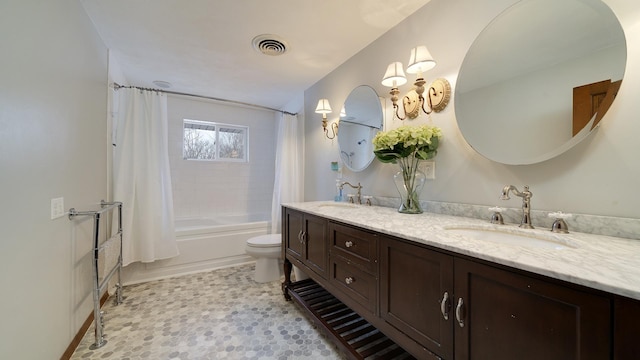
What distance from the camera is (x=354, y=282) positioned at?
1.34 meters

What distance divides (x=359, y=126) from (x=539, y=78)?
129 cm

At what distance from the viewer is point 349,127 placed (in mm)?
2346

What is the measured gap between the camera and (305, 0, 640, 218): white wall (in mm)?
917

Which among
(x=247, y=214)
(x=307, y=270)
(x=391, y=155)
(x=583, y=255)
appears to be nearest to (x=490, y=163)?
(x=391, y=155)

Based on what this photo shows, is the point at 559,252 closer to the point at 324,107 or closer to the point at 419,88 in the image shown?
the point at 419,88

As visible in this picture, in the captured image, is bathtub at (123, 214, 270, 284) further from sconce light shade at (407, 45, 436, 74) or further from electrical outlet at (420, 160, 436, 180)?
sconce light shade at (407, 45, 436, 74)

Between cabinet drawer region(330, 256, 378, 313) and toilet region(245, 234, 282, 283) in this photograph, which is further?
toilet region(245, 234, 282, 283)

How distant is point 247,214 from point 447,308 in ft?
11.6

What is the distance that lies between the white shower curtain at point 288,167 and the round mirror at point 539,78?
7.08 ft

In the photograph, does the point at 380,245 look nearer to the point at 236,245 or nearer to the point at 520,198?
the point at 520,198

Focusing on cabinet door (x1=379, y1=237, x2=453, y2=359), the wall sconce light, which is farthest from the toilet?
cabinet door (x1=379, y1=237, x2=453, y2=359)

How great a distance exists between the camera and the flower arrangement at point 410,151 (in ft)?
4.83

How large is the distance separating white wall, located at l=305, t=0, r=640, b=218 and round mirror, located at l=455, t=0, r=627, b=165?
46 millimetres

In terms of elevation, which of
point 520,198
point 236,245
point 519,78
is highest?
point 519,78
